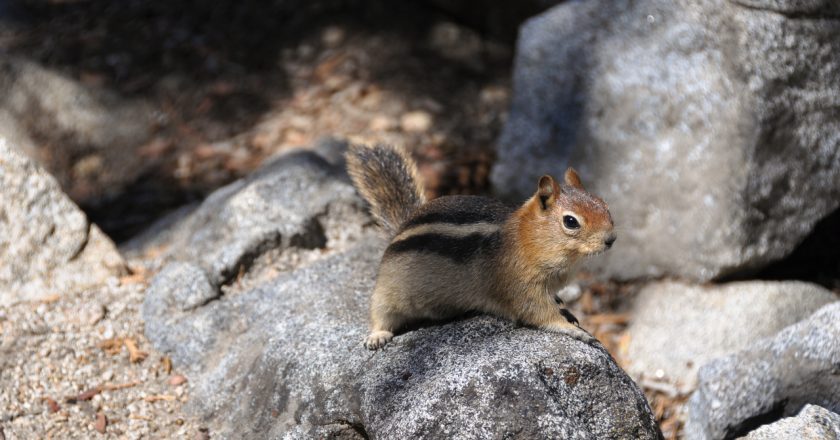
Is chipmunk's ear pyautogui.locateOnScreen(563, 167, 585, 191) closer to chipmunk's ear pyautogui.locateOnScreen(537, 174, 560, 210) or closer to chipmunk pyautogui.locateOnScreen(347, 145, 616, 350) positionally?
chipmunk pyautogui.locateOnScreen(347, 145, 616, 350)

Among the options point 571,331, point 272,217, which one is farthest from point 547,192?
point 272,217

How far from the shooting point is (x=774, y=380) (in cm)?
339

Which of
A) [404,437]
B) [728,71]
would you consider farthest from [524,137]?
[404,437]

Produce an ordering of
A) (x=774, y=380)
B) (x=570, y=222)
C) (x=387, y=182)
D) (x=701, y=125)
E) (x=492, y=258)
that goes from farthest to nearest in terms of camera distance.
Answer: (x=701, y=125), (x=387, y=182), (x=774, y=380), (x=492, y=258), (x=570, y=222)

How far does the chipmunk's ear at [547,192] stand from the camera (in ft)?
9.59

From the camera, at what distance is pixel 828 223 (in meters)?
4.70

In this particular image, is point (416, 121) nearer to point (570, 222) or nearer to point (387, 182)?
point (387, 182)

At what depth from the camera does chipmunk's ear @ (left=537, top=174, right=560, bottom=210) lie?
2922 mm

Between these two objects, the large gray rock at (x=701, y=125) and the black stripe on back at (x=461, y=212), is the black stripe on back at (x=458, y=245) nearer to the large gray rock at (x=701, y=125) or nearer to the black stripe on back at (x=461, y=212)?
the black stripe on back at (x=461, y=212)

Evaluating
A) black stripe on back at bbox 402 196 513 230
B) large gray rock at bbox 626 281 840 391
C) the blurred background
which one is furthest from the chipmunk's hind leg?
large gray rock at bbox 626 281 840 391

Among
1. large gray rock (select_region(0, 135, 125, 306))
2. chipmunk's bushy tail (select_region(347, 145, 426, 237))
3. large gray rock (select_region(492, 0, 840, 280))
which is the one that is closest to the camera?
chipmunk's bushy tail (select_region(347, 145, 426, 237))

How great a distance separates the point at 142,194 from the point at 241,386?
265cm

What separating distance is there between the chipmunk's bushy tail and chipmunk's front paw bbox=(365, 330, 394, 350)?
1.78 feet

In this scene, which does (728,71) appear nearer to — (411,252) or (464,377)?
(411,252)
